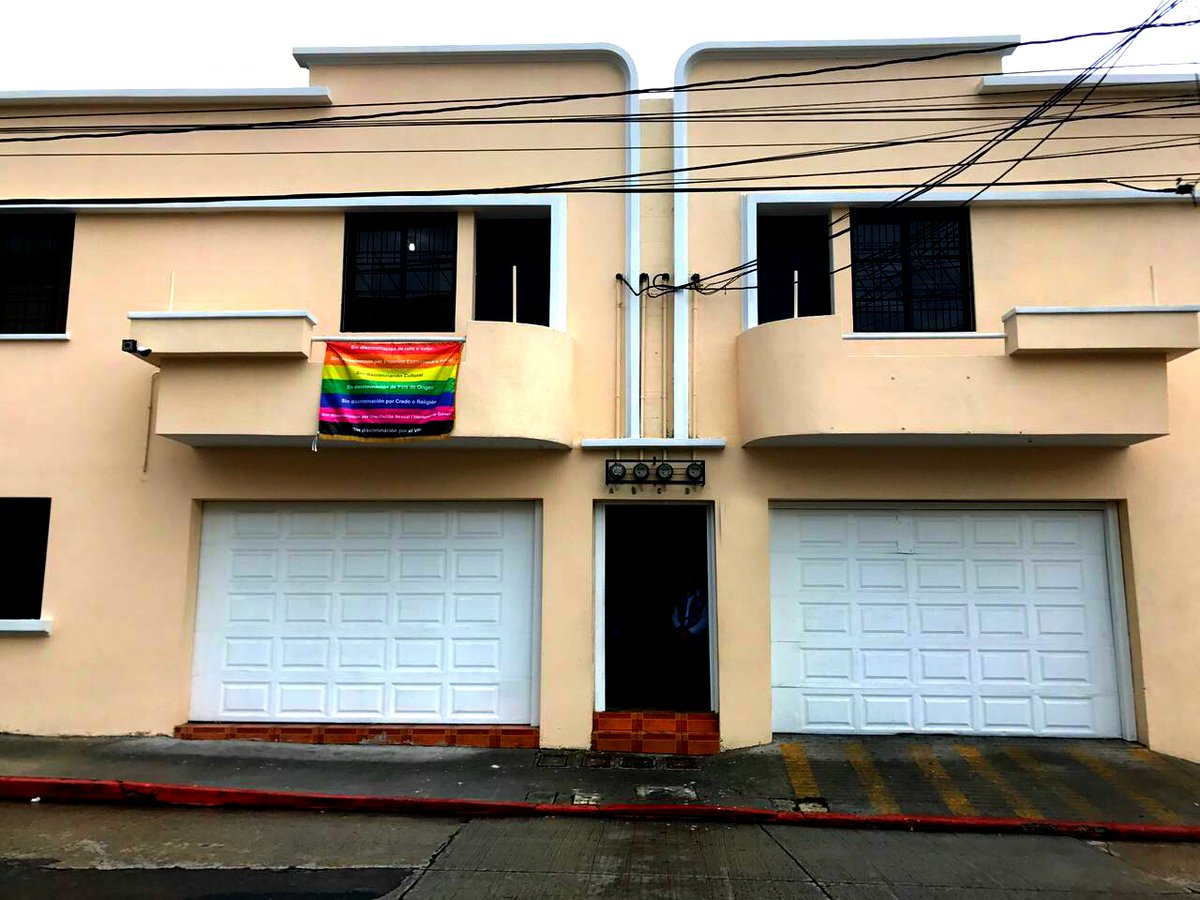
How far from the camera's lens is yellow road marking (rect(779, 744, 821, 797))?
23.1 feet

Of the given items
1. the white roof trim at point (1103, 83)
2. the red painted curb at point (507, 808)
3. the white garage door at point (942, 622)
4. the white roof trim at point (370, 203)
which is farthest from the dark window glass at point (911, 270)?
the red painted curb at point (507, 808)

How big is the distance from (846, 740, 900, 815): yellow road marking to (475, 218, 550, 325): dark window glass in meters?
5.64

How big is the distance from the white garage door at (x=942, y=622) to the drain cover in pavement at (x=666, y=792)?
1.82 meters

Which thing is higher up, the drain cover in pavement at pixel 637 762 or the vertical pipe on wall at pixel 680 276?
the vertical pipe on wall at pixel 680 276

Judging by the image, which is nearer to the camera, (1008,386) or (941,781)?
(941,781)

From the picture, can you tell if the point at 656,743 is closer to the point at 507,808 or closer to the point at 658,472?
the point at 507,808

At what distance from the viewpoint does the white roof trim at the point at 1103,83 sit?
8.75 meters

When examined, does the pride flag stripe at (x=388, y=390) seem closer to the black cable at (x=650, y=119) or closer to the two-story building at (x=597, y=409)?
the two-story building at (x=597, y=409)

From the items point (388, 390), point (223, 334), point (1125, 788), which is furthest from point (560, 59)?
point (1125, 788)

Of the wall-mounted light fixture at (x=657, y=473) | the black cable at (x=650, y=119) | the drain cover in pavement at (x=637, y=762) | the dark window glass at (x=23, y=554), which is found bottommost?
the drain cover in pavement at (x=637, y=762)

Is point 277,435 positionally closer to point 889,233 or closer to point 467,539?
point 467,539

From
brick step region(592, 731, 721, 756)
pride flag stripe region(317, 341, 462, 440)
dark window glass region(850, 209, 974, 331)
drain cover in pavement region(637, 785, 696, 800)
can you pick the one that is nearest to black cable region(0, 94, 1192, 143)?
dark window glass region(850, 209, 974, 331)

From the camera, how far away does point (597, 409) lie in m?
8.74

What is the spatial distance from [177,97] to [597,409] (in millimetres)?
6071
